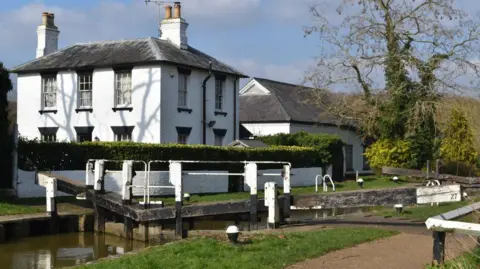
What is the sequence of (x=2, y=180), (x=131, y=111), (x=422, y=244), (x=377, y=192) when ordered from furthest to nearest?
(x=131, y=111)
(x=2, y=180)
(x=377, y=192)
(x=422, y=244)

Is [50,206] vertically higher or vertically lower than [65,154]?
lower

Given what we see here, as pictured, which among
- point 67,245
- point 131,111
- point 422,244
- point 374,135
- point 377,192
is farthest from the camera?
point 374,135

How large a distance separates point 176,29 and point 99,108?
6442mm

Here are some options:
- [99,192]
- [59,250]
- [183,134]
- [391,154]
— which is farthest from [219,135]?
[59,250]

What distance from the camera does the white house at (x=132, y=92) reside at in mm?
31875

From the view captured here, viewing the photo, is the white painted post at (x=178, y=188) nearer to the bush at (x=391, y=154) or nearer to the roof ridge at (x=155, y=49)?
the roof ridge at (x=155, y=49)

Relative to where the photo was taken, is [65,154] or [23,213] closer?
[23,213]

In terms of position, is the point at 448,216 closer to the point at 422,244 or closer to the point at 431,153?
the point at 422,244

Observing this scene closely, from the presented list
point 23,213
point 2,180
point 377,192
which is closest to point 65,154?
point 2,180

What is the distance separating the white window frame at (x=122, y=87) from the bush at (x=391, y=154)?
15.8 meters

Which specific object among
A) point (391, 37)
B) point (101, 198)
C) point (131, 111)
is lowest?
point (101, 198)

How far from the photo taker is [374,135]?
40.5 meters

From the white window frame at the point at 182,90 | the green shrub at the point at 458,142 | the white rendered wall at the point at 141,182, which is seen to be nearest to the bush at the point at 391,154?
the green shrub at the point at 458,142

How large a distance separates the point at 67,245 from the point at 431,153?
26.5 m
